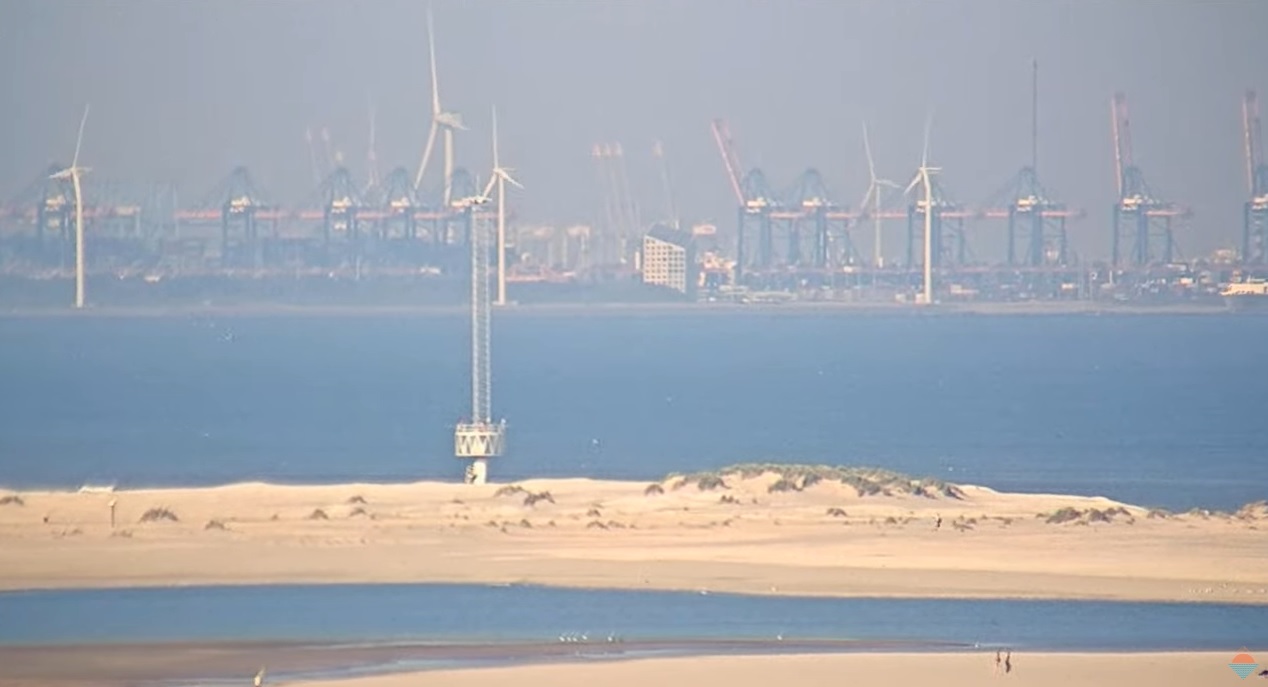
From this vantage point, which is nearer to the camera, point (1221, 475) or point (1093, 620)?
point (1093, 620)

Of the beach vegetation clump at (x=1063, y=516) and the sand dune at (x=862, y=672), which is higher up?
the beach vegetation clump at (x=1063, y=516)

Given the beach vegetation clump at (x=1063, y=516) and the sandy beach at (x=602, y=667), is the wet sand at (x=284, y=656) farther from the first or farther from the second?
the beach vegetation clump at (x=1063, y=516)

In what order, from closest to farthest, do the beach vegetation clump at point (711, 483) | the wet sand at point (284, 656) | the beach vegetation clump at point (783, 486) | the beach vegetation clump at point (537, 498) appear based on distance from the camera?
the wet sand at point (284, 656) → the beach vegetation clump at point (537, 498) → the beach vegetation clump at point (783, 486) → the beach vegetation clump at point (711, 483)

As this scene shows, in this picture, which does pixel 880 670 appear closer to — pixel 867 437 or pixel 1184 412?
pixel 867 437

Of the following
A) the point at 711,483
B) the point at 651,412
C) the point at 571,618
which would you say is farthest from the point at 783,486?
the point at 651,412

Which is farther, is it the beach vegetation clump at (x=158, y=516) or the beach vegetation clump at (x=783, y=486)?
the beach vegetation clump at (x=783, y=486)

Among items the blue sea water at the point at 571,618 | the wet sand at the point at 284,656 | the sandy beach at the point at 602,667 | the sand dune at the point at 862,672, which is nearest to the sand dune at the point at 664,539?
the blue sea water at the point at 571,618

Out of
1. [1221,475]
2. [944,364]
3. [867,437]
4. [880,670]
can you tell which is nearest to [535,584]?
[880,670]

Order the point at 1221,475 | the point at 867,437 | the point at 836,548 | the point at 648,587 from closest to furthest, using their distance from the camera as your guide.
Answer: the point at 648,587 → the point at 836,548 → the point at 1221,475 → the point at 867,437
